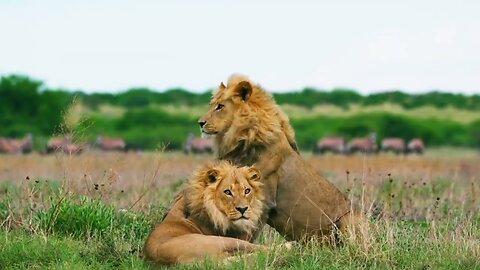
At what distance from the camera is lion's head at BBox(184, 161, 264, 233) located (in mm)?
7672

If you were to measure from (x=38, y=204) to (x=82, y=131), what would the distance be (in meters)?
1.30

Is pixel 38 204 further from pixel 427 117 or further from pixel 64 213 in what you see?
pixel 427 117

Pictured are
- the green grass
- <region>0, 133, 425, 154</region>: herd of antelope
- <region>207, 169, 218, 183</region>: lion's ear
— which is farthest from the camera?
<region>0, 133, 425, 154</region>: herd of antelope

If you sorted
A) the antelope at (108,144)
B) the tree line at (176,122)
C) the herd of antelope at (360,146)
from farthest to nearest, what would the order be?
the tree line at (176,122) < the antelope at (108,144) < the herd of antelope at (360,146)

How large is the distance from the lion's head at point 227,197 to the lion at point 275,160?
1.21 ft

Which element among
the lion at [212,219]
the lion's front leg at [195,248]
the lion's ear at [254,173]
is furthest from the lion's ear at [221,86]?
the lion's front leg at [195,248]

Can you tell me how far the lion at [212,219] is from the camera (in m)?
7.47

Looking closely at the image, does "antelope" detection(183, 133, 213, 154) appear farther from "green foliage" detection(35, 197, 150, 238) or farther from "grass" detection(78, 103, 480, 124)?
"green foliage" detection(35, 197, 150, 238)

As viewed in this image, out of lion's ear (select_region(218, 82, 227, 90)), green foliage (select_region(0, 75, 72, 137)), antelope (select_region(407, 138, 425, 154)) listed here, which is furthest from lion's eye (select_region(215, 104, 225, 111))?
green foliage (select_region(0, 75, 72, 137))

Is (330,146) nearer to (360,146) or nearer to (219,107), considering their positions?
(360,146)

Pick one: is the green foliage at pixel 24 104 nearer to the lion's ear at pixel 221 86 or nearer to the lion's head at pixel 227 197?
the lion's ear at pixel 221 86

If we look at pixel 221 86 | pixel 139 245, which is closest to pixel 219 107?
pixel 221 86

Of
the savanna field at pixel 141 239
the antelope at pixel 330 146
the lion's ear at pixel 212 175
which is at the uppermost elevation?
the lion's ear at pixel 212 175

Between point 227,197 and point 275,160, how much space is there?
79cm
